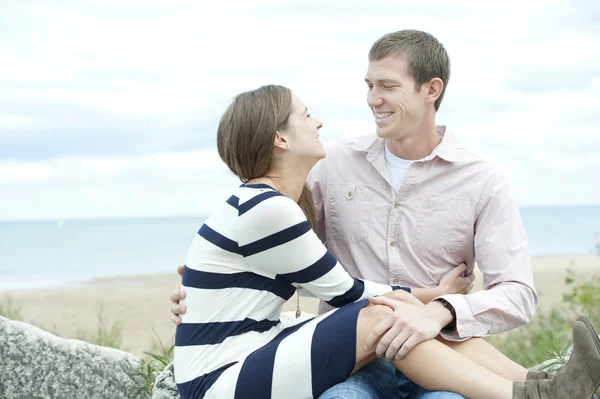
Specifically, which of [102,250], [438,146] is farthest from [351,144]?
[102,250]

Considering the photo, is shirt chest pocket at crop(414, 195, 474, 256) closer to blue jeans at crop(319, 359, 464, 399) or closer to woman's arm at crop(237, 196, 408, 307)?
blue jeans at crop(319, 359, 464, 399)

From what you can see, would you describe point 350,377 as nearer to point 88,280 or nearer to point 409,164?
point 409,164

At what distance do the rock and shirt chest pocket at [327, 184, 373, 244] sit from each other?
124 centimetres

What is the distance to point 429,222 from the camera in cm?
319

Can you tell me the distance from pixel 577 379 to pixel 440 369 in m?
0.47

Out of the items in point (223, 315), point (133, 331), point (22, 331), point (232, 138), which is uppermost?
point (232, 138)

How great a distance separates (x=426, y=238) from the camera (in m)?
3.18

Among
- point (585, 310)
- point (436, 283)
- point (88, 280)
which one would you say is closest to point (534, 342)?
point (585, 310)

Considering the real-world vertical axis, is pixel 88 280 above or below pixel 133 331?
below

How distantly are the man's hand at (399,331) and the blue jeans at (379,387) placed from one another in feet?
0.51

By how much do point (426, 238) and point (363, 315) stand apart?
0.88m

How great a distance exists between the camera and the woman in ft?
7.64

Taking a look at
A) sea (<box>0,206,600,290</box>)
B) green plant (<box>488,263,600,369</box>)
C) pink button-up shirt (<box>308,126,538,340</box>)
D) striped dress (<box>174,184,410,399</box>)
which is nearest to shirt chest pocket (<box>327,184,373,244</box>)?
pink button-up shirt (<box>308,126,538,340</box>)

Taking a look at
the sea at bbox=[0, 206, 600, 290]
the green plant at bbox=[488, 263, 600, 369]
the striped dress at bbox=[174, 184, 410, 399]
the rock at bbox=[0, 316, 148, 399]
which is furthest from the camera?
the sea at bbox=[0, 206, 600, 290]
